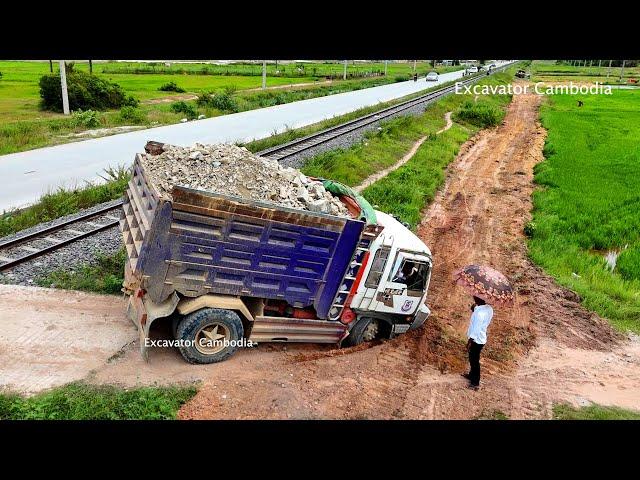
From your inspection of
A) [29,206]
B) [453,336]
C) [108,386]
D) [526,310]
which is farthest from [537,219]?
[29,206]

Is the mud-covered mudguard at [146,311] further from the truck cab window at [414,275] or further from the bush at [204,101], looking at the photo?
the bush at [204,101]

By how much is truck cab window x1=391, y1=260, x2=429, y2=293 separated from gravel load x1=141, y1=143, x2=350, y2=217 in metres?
1.35

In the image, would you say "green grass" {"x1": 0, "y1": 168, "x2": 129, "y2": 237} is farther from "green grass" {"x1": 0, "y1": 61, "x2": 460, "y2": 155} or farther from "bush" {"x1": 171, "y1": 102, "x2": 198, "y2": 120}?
"bush" {"x1": 171, "y1": 102, "x2": 198, "y2": 120}

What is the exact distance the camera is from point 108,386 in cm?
696

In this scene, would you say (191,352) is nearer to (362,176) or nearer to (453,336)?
(453,336)

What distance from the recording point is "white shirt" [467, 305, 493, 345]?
754 centimetres

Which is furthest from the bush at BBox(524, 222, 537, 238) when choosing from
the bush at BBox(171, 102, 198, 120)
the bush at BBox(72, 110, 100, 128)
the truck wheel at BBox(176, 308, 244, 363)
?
the bush at BBox(72, 110, 100, 128)

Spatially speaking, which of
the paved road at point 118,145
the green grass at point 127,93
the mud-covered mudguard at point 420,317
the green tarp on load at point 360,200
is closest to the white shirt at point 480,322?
the mud-covered mudguard at point 420,317

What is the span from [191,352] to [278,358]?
1.40 meters

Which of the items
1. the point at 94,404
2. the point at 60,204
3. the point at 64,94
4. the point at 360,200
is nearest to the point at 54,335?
the point at 94,404

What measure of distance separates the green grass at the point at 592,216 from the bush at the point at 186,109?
19961 millimetres

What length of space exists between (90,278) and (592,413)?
8947mm

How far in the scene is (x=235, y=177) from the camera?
8.05m

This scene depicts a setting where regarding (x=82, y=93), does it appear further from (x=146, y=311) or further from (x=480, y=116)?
(x=146, y=311)
